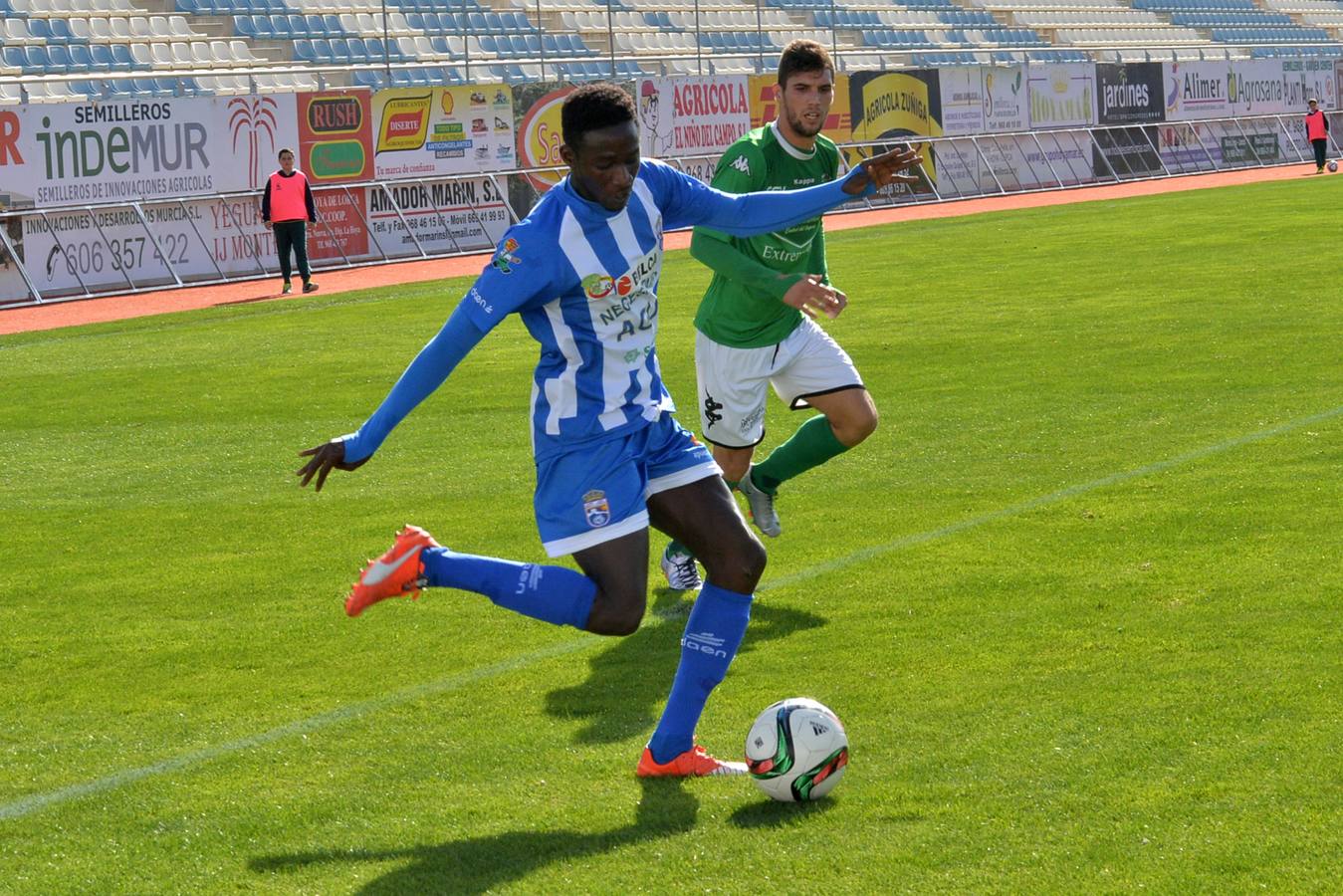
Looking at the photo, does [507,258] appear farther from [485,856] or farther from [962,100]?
[962,100]

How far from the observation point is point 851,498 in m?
8.31

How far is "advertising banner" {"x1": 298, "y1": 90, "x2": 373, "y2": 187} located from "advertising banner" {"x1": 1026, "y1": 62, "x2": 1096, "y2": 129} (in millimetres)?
16155

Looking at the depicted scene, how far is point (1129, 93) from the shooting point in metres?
38.7

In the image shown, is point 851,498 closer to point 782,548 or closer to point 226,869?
point 782,548

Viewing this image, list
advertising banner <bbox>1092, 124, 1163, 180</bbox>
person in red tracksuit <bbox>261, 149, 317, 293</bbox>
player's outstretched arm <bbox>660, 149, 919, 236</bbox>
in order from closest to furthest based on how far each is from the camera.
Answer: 1. player's outstretched arm <bbox>660, 149, 919, 236</bbox>
2. person in red tracksuit <bbox>261, 149, 317, 293</bbox>
3. advertising banner <bbox>1092, 124, 1163, 180</bbox>

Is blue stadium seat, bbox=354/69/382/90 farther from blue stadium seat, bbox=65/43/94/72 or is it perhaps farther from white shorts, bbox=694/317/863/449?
white shorts, bbox=694/317/863/449

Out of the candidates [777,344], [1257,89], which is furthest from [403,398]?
[1257,89]

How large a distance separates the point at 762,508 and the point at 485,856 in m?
3.17

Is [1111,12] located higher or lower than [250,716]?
higher

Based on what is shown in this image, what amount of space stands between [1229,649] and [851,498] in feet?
9.98

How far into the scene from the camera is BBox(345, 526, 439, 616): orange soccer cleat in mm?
4816

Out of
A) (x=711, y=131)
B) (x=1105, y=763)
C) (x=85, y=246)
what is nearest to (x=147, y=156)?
(x=85, y=246)

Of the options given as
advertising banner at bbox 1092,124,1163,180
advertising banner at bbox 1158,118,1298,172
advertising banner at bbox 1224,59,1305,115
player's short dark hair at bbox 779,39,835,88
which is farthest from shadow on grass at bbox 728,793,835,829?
advertising banner at bbox 1224,59,1305,115

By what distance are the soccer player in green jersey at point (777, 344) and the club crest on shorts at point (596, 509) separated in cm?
211
